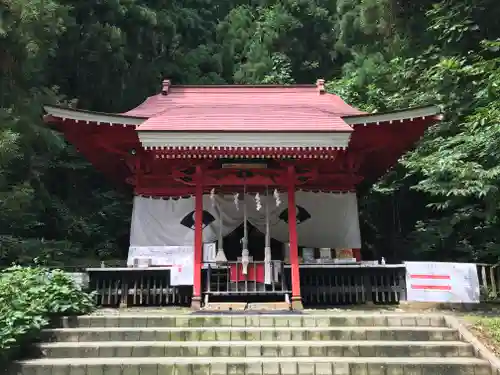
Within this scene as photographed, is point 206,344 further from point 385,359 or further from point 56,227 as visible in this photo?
point 56,227

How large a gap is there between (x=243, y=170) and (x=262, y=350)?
3794mm

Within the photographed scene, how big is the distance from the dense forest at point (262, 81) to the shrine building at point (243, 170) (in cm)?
115

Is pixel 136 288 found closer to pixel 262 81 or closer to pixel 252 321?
pixel 252 321

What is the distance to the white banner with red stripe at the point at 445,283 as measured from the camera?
7.62m

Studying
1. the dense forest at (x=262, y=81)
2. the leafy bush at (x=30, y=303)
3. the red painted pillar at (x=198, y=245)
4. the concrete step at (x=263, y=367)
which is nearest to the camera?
the concrete step at (x=263, y=367)

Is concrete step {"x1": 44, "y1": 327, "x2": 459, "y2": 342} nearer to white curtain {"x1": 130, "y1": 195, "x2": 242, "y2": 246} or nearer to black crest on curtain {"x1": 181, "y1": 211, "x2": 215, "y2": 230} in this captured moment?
white curtain {"x1": 130, "y1": 195, "x2": 242, "y2": 246}

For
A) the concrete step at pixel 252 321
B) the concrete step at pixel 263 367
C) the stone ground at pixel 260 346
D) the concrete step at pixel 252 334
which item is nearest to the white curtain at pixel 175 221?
the stone ground at pixel 260 346

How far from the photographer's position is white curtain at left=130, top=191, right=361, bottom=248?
9.98m

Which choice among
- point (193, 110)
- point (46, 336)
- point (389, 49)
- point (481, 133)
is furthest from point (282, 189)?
point (389, 49)

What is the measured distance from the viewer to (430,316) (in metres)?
6.31

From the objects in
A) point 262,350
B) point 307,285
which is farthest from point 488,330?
point 307,285

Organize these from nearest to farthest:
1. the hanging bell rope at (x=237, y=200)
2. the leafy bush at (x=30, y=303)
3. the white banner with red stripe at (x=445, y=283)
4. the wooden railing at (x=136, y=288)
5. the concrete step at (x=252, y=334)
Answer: the leafy bush at (x=30, y=303)
the concrete step at (x=252, y=334)
the white banner with red stripe at (x=445, y=283)
the wooden railing at (x=136, y=288)
the hanging bell rope at (x=237, y=200)

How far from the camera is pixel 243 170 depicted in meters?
8.59

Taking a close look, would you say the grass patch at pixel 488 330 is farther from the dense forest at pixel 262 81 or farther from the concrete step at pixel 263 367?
the dense forest at pixel 262 81
